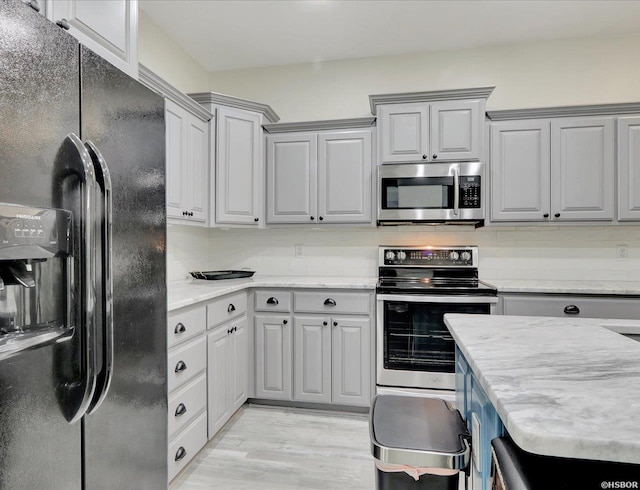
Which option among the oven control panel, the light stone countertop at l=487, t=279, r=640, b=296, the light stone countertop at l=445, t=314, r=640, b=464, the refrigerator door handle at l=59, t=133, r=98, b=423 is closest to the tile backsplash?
the oven control panel

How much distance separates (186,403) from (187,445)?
23 cm

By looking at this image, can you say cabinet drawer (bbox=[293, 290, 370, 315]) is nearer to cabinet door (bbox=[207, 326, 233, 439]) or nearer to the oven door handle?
the oven door handle

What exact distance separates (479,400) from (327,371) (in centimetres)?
186

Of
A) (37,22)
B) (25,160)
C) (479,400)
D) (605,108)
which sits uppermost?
(605,108)

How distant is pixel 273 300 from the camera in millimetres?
2834

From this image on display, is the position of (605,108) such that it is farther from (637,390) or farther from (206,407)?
(206,407)

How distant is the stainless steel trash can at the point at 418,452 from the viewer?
1.01 metres

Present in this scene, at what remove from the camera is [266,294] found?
2857 millimetres

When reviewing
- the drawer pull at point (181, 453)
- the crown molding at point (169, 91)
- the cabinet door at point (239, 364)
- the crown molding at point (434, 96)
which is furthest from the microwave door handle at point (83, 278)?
the crown molding at point (434, 96)

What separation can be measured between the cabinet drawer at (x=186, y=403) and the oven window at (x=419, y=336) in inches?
49.9

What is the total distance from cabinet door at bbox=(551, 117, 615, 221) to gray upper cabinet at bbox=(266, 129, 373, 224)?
1.37 meters

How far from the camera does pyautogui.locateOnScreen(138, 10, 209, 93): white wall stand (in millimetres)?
2729

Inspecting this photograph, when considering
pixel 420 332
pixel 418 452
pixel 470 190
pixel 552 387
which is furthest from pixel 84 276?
pixel 470 190

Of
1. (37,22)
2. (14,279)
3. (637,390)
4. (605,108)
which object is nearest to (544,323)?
(637,390)
